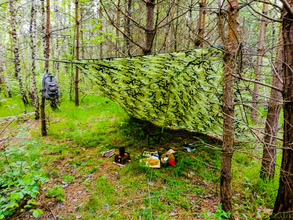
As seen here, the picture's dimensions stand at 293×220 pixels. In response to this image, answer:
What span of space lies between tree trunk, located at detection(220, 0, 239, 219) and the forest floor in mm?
211

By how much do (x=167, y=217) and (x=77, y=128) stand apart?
382 centimetres

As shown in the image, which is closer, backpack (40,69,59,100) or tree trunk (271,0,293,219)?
tree trunk (271,0,293,219)

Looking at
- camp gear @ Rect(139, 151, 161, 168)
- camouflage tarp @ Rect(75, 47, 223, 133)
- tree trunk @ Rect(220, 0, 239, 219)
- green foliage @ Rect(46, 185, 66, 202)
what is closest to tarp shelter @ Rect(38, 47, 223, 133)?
camouflage tarp @ Rect(75, 47, 223, 133)

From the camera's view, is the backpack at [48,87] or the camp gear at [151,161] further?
the backpack at [48,87]

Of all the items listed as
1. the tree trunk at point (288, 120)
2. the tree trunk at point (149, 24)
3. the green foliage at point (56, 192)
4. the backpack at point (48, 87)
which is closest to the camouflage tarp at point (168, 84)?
the tree trunk at point (149, 24)

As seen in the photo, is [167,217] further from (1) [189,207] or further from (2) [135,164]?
(2) [135,164]

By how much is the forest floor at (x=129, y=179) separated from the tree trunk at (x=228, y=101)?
0.69 ft

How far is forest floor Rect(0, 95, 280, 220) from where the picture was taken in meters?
2.29

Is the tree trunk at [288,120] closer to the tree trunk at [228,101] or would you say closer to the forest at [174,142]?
the forest at [174,142]

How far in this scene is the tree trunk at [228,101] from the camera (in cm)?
180

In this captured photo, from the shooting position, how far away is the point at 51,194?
237 centimetres

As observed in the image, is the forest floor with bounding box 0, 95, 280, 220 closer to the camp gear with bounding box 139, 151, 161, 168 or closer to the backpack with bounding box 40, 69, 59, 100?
the camp gear with bounding box 139, 151, 161, 168

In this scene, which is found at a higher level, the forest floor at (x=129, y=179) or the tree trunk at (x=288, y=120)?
the tree trunk at (x=288, y=120)

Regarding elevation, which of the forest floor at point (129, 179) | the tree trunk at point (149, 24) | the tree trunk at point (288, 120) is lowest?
the forest floor at point (129, 179)
